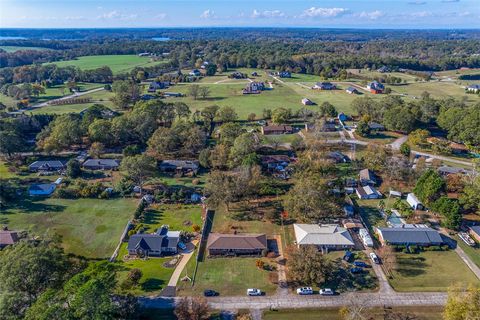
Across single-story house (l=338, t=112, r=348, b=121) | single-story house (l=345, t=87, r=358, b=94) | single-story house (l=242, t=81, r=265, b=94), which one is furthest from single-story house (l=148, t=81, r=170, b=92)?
single-story house (l=345, t=87, r=358, b=94)

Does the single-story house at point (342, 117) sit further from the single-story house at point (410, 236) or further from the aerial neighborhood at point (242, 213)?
the single-story house at point (410, 236)

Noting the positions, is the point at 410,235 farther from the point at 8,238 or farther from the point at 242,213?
the point at 8,238

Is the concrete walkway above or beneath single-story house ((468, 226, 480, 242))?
beneath

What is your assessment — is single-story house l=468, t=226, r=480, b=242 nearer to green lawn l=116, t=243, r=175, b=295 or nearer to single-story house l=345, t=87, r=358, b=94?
green lawn l=116, t=243, r=175, b=295

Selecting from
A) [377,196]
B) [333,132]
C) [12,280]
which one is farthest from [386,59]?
[12,280]

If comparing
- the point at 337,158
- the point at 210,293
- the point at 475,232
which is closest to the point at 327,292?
the point at 210,293

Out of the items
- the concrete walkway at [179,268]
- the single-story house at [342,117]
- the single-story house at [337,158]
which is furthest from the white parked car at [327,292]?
the single-story house at [342,117]
